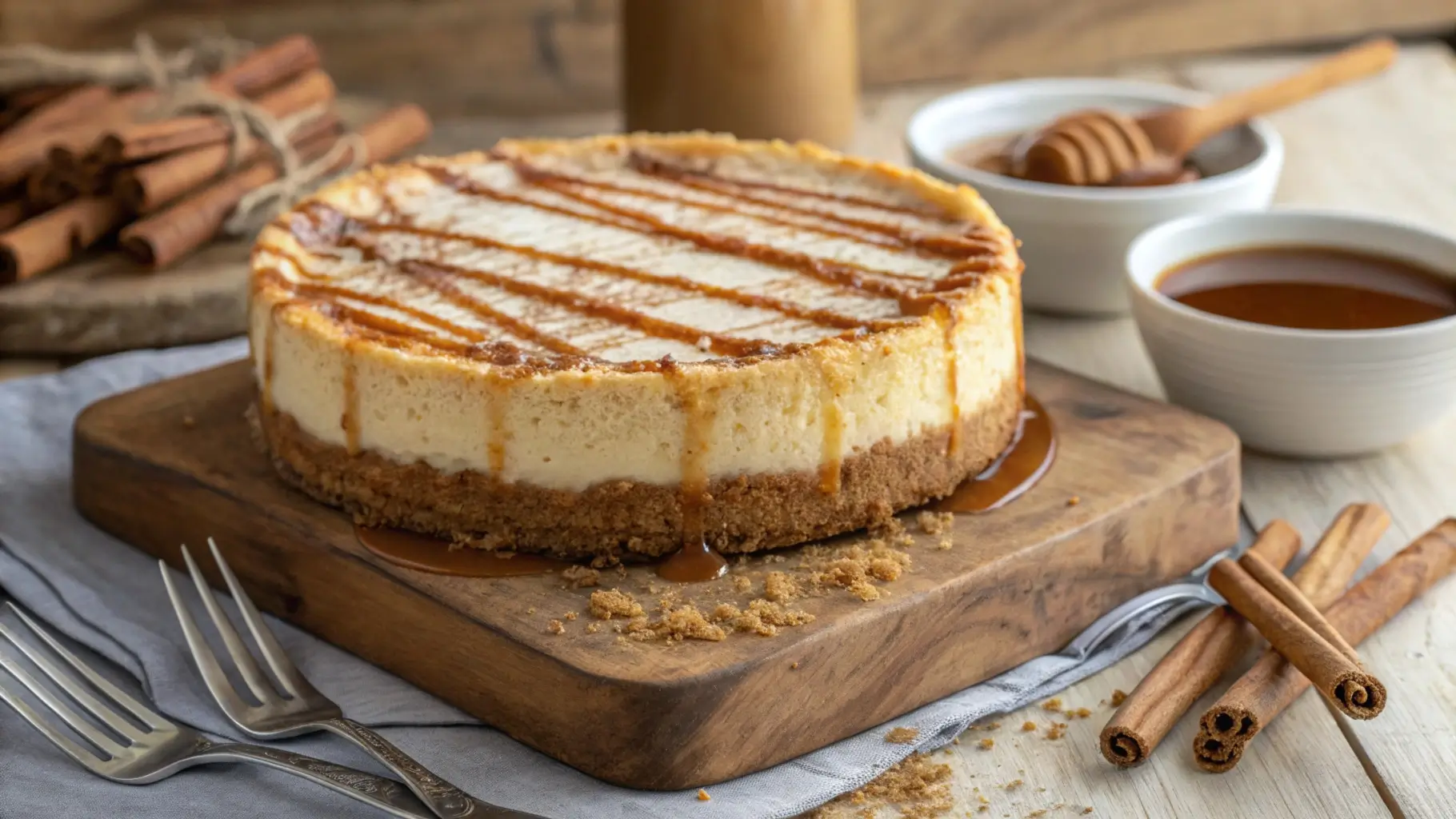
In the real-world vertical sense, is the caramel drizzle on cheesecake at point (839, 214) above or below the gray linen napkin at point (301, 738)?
above

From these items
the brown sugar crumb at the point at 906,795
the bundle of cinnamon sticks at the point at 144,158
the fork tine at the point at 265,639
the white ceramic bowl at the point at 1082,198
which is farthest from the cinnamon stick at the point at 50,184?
the brown sugar crumb at the point at 906,795

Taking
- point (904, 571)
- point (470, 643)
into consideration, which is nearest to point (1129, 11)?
point (904, 571)

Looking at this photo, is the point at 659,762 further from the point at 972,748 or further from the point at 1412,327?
the point at 1412,327

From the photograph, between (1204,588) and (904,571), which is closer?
(904,571)

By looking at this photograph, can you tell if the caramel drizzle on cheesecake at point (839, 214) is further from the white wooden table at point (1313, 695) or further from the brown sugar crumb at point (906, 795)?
the brown sugar crumb at point (906, 795)

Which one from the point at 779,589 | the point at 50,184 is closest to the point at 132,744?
the point at 779,589
